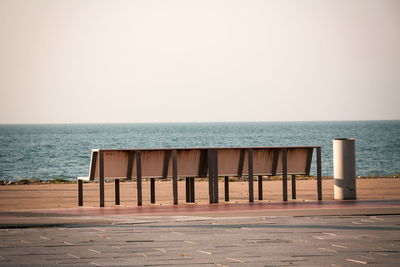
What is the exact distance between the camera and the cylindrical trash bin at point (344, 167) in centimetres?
1697

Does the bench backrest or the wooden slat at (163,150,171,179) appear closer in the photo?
the bench backrest

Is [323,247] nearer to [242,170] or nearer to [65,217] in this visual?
[65,217]

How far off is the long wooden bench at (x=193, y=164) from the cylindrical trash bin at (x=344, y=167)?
0.36m

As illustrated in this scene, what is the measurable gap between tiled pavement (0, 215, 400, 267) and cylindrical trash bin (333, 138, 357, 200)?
9.43 ft

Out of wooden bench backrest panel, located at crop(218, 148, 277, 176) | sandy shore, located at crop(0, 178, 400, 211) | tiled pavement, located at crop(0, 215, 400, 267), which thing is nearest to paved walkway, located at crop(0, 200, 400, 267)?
tiled pavement, located at crop(0, 215, 400, 267)

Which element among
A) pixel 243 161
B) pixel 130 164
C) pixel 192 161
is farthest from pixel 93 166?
pixel 243 161

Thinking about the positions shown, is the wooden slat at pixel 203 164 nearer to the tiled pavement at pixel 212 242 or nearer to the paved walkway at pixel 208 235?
the paved walkway at pixel 208 235

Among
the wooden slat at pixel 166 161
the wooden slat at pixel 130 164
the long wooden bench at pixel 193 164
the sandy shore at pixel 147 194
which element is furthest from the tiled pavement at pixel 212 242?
the sandy shore at pixel 147 194

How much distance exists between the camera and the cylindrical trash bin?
1697 cm

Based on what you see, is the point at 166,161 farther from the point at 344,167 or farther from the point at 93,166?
the point at 344,167

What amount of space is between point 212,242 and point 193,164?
6.03 metres

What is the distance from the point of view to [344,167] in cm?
1700

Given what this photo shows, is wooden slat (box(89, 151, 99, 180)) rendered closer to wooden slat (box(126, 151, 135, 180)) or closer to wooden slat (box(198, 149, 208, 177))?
wooden slat (box(126, 151, 135, 180))

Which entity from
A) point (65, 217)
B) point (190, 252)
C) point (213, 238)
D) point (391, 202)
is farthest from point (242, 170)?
point (190, 252)
